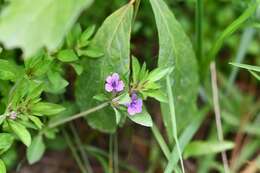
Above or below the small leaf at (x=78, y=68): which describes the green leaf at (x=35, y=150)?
below

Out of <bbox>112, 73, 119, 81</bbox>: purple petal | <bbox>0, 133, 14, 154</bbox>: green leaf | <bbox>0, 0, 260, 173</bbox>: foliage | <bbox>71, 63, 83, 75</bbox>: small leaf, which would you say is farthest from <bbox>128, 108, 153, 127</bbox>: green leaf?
<bbox>0, 133, 14, 154</bbox>: green leaf

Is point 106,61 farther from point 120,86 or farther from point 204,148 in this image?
point 204,148

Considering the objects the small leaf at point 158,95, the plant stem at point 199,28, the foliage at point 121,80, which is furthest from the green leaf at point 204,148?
the small leaf at point 158,95

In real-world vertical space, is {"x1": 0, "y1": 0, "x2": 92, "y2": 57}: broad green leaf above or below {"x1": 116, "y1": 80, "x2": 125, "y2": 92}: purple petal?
above

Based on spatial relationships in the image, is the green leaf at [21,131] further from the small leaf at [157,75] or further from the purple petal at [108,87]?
the small leaf at [157,75]

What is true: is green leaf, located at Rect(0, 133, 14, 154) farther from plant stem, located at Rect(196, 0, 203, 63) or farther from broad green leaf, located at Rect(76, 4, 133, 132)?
plant stem, located at Rect(196, 0, 203, 63)

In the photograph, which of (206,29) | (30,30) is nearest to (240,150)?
(206,29)
